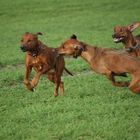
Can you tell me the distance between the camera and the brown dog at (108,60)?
27.0 ft

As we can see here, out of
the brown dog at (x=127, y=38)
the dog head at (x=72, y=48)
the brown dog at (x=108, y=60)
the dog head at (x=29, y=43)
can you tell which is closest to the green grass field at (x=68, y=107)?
the brown dog at (x=108, y=60)

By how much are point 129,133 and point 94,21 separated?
16.4 meters

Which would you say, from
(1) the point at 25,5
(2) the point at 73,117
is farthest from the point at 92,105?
(1) the point at 25,5

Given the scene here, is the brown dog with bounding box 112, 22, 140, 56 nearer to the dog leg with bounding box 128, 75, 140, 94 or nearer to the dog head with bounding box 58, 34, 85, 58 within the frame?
the dog head with bounding box 58, 34, 85, 58

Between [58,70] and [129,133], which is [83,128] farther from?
[58,70]

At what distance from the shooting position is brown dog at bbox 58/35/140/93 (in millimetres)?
8242

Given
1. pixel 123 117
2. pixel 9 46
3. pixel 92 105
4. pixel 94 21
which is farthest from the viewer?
pixel 94 21

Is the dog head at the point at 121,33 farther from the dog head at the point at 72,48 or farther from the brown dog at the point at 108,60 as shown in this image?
the dog head at the point at 72,48

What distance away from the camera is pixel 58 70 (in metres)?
9.20

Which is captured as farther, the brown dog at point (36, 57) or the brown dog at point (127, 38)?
the brown dog at point (127, 38)

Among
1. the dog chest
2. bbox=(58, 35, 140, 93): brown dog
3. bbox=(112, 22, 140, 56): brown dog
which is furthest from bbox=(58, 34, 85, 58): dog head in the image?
bbox=(112, 22, 140, 56): brown dog

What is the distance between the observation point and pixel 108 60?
850 centimetres

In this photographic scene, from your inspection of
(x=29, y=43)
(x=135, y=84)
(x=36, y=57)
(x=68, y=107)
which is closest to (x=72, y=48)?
(x=36, y=57)

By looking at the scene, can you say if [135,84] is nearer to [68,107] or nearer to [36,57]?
[68,107]
